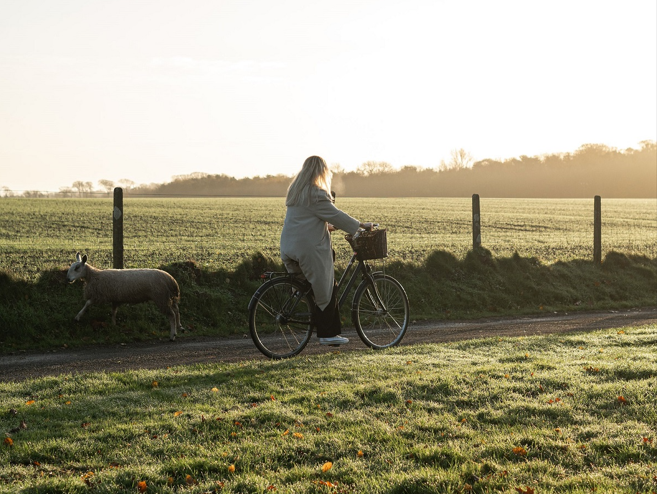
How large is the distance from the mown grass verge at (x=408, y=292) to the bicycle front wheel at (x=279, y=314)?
347cm

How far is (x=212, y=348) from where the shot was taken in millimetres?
10211

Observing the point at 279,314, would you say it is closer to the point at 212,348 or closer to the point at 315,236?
the point at 315,236

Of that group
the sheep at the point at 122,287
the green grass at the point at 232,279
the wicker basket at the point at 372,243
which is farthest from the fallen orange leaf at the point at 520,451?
the green grass at the point at 232,279

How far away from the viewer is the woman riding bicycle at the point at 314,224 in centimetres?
804

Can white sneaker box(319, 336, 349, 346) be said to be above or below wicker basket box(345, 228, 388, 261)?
below

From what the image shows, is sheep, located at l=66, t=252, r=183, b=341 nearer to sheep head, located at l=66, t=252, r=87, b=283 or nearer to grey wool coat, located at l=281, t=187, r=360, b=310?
sheep head, located at l=66, t=252, r=87, b=283

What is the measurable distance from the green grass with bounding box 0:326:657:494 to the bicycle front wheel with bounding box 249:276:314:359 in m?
0.67

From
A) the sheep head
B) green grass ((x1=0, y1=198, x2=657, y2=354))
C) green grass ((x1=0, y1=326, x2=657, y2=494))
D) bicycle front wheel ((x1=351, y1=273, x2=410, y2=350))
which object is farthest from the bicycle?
the sheep head

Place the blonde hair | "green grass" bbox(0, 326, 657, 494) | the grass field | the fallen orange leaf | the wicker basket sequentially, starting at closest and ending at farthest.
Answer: "green grass" bbox(0, 326, 657, 494), the fallen orange leaf, the blonde hair, the wicker basket, the grass field

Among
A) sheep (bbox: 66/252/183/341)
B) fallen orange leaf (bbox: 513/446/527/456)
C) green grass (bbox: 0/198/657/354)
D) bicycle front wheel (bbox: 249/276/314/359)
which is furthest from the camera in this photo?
green grass (bbox: 0/198/657/354)

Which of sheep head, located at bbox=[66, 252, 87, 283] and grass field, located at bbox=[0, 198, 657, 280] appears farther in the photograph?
grass field, located at bbox=[0, 198, 657, 280]

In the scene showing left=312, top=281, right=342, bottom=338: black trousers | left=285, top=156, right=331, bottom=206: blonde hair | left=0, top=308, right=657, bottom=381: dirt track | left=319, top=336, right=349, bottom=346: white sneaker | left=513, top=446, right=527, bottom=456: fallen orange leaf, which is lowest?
left=0, top=308, right=657, bottom=381: dirt track

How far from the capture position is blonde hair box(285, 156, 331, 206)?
26.3 feet

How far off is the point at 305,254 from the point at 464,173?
10499cm
